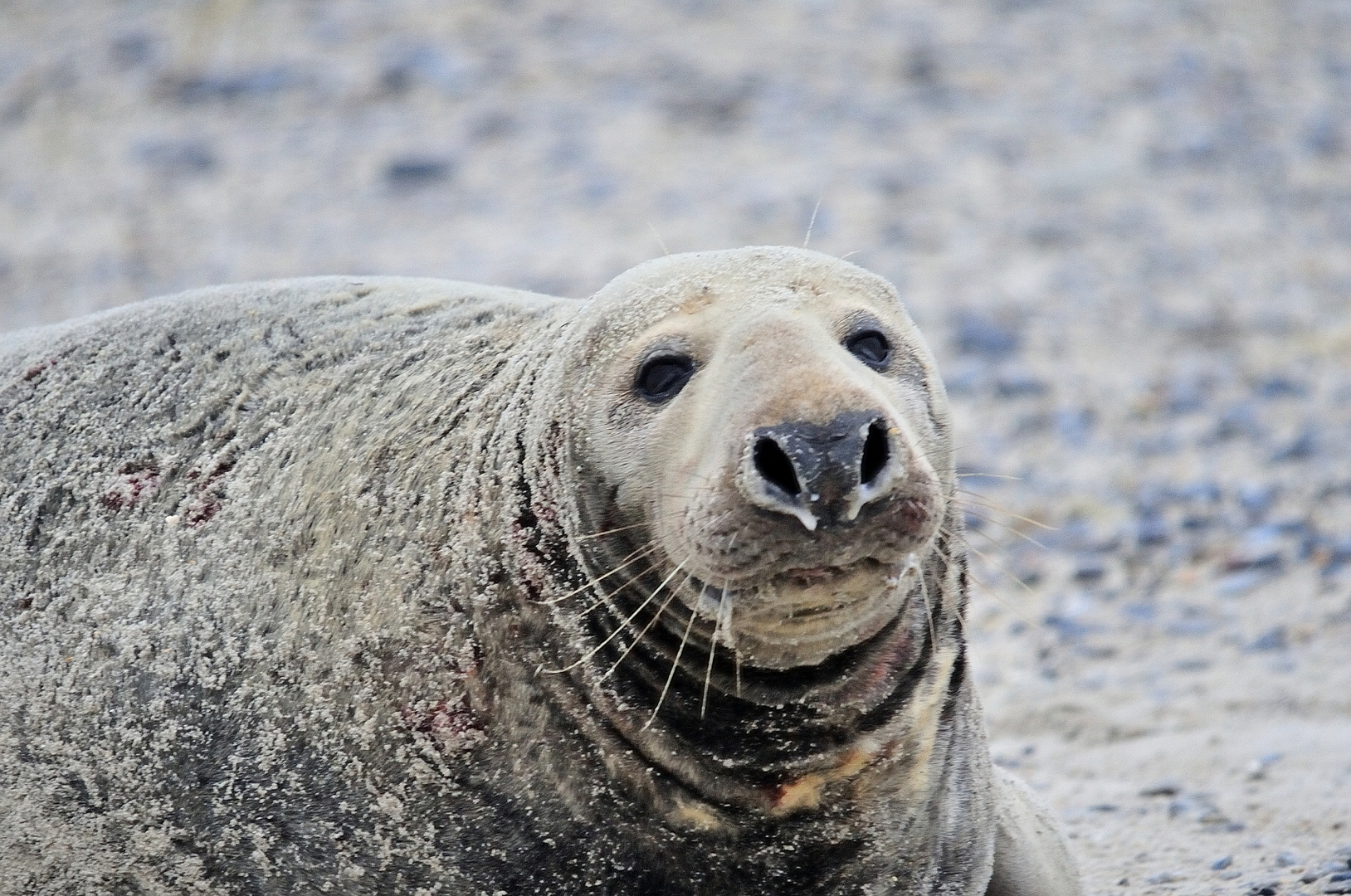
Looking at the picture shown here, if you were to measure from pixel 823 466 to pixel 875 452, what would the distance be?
0.43 ft

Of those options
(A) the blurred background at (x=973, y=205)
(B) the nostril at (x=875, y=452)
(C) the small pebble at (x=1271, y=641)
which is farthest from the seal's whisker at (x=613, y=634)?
(C) the small pebble at (x=1271, y=641)

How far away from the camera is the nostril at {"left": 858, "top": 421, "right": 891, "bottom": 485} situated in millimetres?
2936

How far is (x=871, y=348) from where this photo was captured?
349 cm

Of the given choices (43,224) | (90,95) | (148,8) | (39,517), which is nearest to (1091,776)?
(39,517)

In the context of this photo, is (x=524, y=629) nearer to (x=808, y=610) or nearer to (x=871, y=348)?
(x=808, y=610)

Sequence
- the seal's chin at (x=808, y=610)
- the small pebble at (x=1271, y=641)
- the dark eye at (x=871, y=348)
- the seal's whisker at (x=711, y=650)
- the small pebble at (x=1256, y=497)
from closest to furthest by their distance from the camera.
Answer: the seal's chin at (x=808, y=610) → the seal's whisker at (x=711, y=650) → the dark eye at (x=871, y=348) → the small pebble at (x=1271, y=641) → the small pebble at (x=1256, y=497)

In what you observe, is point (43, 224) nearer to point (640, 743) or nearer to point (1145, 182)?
point (1145, 182)

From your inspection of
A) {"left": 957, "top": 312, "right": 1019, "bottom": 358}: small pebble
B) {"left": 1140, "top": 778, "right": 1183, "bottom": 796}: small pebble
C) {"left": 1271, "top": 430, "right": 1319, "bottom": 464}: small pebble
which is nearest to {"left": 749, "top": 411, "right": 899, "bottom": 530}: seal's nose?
{"left": 1140, "top": 778, "right": 1183, "bottom": 796}: small pebble

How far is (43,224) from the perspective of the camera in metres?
→ 12.2

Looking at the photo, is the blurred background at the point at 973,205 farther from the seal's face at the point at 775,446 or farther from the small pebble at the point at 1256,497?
the seal's face at the point at 775,446

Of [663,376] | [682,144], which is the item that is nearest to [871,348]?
[663,376]

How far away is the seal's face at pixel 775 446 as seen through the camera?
9.66 ft

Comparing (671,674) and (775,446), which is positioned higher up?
(775,446)

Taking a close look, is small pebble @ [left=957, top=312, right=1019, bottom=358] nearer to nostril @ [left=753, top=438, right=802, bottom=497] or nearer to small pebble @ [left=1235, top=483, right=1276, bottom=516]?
small pebble @ [left=1235, top=483, right=1276, bottom=516]
